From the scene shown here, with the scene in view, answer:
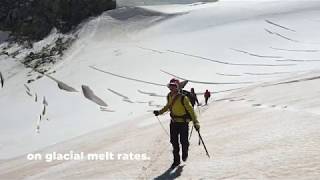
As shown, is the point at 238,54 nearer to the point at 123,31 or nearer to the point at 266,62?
the point at 266,62

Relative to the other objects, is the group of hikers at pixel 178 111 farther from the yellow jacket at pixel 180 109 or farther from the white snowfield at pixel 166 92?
the white snowfield at pixel 166 92

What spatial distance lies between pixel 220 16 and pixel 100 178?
38522 mm

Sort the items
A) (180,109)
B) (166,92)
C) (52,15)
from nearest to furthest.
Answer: (180,109)
(166,92)
(52,15)

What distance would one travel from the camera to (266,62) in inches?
1437

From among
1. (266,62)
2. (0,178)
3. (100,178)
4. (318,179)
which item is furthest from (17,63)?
(318,179)

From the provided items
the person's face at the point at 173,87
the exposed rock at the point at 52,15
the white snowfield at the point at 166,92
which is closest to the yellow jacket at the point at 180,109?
the person's face at the point at 173,87

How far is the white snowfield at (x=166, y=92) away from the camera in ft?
37.0

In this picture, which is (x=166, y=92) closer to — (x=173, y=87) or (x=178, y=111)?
(x=178, y=111)

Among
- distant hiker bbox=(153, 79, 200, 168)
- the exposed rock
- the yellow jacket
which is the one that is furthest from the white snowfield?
the exposed rock

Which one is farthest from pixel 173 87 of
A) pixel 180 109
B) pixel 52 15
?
pixel 52 15

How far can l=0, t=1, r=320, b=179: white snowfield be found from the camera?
37.0ft

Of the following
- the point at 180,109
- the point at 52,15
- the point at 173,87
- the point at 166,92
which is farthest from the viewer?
the point at 52,15

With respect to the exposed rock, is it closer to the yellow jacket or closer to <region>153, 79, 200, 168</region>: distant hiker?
<region>153, 79, 200, 168</region>: distant hiker

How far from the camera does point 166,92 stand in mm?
33688
